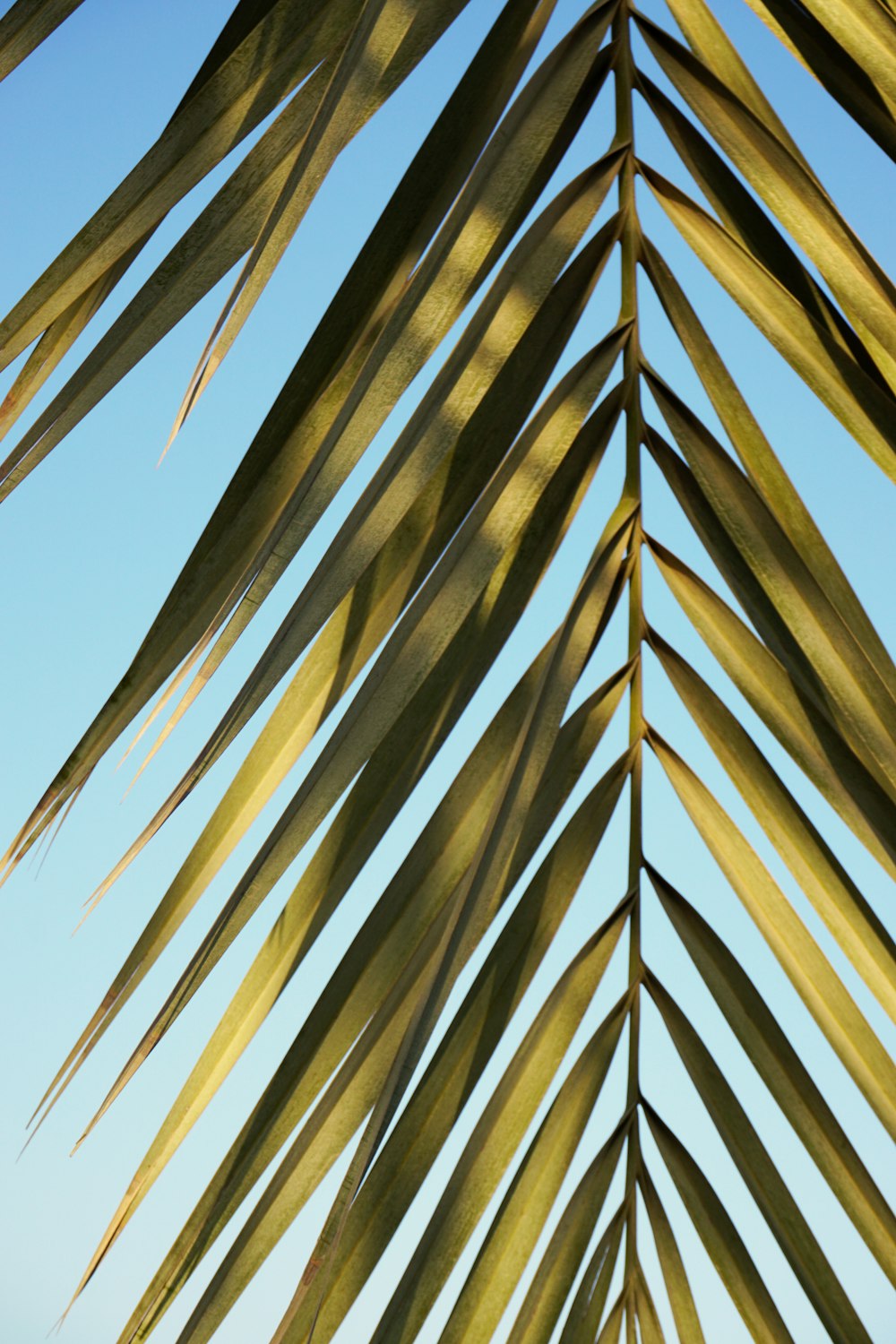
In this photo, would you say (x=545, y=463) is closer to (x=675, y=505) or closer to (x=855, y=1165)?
(x=675, y=505)

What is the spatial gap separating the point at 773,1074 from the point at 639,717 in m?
0.19

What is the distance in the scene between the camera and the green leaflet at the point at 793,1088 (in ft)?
1.78

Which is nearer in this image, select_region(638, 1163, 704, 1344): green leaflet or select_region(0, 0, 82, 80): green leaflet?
select_region(0, 0, 82, 80): green leaflet

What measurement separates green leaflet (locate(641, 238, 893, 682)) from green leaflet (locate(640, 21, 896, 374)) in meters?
0.06

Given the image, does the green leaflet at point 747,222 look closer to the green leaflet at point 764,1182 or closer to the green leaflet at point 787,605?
the green leaflet at point 787,605

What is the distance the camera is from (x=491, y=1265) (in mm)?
533

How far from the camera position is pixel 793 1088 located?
1.85ft

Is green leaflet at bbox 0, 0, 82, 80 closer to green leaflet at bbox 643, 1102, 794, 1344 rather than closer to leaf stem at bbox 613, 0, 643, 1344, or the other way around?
leaf stem at bbox 613, 0, 643, 1344

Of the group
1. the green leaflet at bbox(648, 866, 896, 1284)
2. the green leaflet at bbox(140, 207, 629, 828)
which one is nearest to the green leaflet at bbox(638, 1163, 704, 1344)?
the green leaflet at bbox(648, 866, 896, 1284)

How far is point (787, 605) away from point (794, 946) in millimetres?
189

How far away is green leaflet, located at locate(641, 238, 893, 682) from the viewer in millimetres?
507

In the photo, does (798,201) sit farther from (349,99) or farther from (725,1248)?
(725,1248)

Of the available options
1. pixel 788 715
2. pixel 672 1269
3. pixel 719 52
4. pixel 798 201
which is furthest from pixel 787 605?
pixel 672 1269

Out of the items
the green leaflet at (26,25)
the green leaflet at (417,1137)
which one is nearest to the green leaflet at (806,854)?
the green leaflet at (417,1137)
